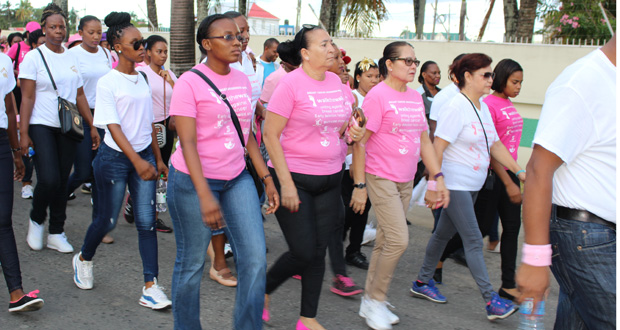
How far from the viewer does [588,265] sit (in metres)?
2.38

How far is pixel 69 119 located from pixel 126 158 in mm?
1079

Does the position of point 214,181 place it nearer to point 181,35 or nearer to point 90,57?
point 90,57

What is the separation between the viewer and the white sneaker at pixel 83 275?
4.73m

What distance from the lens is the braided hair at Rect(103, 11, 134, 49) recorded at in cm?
467

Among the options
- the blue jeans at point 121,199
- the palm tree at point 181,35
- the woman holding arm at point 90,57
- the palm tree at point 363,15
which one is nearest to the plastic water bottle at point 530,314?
Result: the blue jeans at point 121,199

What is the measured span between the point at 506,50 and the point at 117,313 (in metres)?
8.45

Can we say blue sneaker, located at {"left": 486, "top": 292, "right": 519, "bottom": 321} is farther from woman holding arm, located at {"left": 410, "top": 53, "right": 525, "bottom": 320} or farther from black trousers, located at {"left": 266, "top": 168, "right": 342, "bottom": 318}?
black trousers, located at {"left": 266, "top": 168, "right": 342, "bottom": 318}

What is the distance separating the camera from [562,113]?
2.26 meters

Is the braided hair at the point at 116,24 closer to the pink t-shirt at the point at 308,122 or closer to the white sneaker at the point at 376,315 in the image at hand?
the pink t-shirt at the point at 308,122

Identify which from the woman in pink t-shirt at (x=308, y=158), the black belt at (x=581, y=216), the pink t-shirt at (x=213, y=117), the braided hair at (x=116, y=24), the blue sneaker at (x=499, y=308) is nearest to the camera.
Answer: the black belt at (x=581, y=216)

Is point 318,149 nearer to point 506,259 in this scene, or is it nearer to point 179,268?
point 179,268

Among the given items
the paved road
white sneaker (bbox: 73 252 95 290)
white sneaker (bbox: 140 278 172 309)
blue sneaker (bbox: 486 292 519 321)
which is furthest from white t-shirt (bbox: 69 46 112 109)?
blue sneaker (bbox: 486 292 519 321)

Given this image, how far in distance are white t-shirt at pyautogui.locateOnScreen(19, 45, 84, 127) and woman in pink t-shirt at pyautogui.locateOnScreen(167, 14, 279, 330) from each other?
2.27 meters

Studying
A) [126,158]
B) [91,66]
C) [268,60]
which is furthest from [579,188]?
[268,60]
